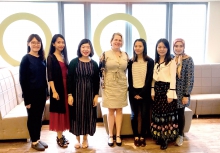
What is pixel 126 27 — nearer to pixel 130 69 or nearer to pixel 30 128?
pixel 130 69

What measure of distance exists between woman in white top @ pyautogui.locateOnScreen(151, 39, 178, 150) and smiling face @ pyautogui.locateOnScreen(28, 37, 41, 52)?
1475mm

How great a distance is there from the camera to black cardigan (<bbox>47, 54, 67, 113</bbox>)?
247 cm

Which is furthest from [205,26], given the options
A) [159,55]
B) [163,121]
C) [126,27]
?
[163,121]

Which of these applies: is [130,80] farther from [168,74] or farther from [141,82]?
[168,74]

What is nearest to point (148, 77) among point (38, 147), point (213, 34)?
point (38, 147)

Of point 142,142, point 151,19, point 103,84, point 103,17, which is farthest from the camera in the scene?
point 151,19

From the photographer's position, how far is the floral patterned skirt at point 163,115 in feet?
8.38

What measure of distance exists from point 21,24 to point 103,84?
249cm

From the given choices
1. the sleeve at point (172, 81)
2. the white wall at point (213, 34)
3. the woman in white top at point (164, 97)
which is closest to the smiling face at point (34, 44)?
the woman in white top at point (164, 97)

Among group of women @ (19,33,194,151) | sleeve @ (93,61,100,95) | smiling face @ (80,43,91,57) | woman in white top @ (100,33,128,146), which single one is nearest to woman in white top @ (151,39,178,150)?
group of women @ (19,33,194,151)

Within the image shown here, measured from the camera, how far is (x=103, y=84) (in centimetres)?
263

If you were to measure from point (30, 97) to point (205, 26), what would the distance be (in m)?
3.94

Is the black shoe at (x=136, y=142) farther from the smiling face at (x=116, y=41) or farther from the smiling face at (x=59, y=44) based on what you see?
the smiling face at (x=59, y=44)

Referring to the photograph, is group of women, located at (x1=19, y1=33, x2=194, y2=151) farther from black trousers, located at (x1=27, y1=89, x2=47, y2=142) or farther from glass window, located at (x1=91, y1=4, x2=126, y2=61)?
glass window, located at (x1=91, y1=4, x2=126, y2=61)
